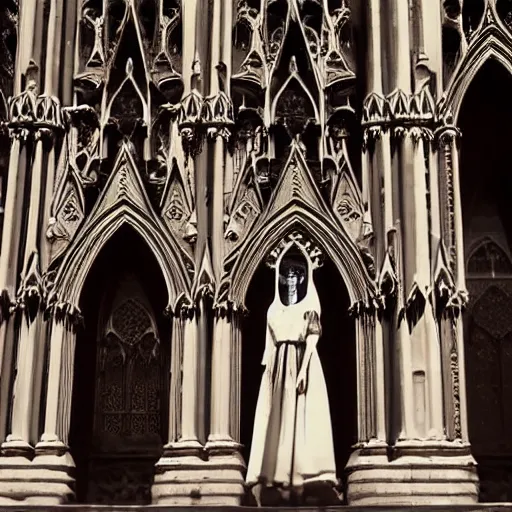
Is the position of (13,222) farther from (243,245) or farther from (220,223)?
(243,245)

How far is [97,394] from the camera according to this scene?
528 inches

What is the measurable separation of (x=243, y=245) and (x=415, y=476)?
11.7 feet

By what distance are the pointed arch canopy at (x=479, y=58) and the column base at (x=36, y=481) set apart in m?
6.92

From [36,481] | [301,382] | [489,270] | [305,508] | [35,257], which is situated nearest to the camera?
[305,508]

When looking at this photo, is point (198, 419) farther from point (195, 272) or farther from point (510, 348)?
point (510, 348)

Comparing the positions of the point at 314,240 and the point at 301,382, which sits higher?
the point at 314,240

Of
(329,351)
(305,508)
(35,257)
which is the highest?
(35,257)

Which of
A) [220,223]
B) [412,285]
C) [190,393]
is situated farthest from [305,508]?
[220,223]

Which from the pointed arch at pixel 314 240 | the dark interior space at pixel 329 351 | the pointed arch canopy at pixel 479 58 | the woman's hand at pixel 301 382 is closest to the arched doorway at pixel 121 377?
the dark interior space at pixel 329 351

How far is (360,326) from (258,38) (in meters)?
4.26

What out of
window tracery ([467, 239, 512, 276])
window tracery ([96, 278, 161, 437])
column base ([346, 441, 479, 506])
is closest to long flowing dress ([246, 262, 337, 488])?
column base ([346, 441, 479, 506])

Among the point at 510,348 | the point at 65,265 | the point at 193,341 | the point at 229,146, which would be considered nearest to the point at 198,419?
the point at 193,341

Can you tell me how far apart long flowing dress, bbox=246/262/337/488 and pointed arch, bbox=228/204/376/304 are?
3.08 ft

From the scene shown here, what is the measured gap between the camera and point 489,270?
14.3 meters
